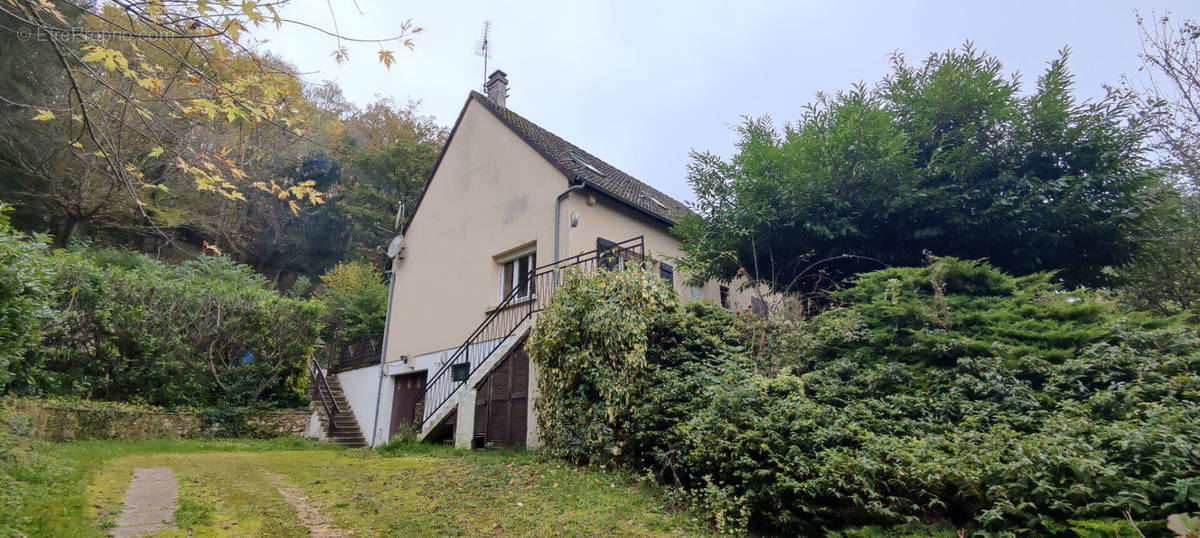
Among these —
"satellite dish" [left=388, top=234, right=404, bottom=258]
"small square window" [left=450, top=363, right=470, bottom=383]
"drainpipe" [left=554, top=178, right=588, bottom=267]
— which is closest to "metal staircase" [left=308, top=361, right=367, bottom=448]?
"satellite dish" [left=388, top=234, right=404, bottom=258]

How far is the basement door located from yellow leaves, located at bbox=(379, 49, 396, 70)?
603 cm

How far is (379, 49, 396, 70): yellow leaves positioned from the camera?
152 inches

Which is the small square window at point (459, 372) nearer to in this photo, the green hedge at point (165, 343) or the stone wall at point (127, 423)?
the stone wall at point (127, 423)

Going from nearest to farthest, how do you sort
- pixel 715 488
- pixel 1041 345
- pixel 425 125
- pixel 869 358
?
A: pixel 715 488 → pixel 1041 345 → pixel 869 358 → pixel 425 125

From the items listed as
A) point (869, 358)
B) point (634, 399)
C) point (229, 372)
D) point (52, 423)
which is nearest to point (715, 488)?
point (634, 399)

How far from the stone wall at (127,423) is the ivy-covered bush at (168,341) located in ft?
1.64

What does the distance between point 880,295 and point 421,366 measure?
33.0 feet

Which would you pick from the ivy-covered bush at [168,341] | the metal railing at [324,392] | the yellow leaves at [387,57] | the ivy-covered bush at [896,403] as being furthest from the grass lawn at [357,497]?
the metal railing at [324,392]

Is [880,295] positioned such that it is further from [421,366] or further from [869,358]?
[421,366]

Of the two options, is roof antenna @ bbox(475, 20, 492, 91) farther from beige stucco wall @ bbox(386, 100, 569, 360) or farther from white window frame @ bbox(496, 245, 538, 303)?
white window frame @ bbox(496, 245, 538, 303)

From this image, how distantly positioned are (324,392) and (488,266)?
6728 millimetres

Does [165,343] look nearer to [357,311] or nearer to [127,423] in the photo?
[127,423]

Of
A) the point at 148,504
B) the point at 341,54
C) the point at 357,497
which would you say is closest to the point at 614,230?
the point at 357,497

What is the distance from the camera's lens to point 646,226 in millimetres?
12719
